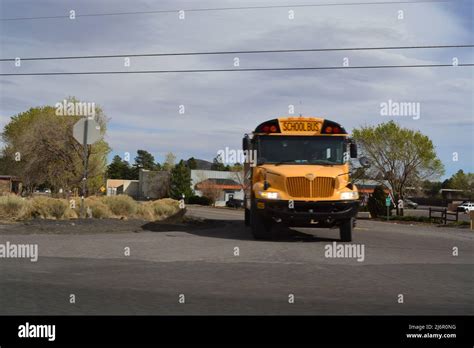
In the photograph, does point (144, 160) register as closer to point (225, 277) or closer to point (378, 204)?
point (378, 204)

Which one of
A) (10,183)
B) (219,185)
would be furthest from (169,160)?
(10,183)

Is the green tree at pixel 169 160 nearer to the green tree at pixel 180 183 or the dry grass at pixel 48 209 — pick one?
the green tree at pixel 180 183

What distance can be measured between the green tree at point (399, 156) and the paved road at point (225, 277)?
1293 inches

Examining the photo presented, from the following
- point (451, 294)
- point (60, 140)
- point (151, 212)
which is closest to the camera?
point (451, 294)

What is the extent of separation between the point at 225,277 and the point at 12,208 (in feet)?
39.8

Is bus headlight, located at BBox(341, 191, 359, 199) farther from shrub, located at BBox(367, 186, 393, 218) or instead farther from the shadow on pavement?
shrub, located at BBox(367, 186, 393, 218)

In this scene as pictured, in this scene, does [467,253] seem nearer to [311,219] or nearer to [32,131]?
[311,219]

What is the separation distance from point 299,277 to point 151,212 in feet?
45.1

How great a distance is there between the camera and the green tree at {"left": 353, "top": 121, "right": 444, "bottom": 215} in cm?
4675

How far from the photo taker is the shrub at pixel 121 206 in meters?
22.0

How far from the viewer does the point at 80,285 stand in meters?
8.58

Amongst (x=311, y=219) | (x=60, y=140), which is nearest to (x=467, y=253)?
(x=311, y=219)

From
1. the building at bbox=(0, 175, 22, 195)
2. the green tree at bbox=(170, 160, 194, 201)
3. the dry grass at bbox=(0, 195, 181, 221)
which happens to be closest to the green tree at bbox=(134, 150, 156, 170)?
the green tree at bbox=(170, 160, 194, 201)

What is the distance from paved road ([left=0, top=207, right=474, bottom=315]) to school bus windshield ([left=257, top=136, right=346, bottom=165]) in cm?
237
